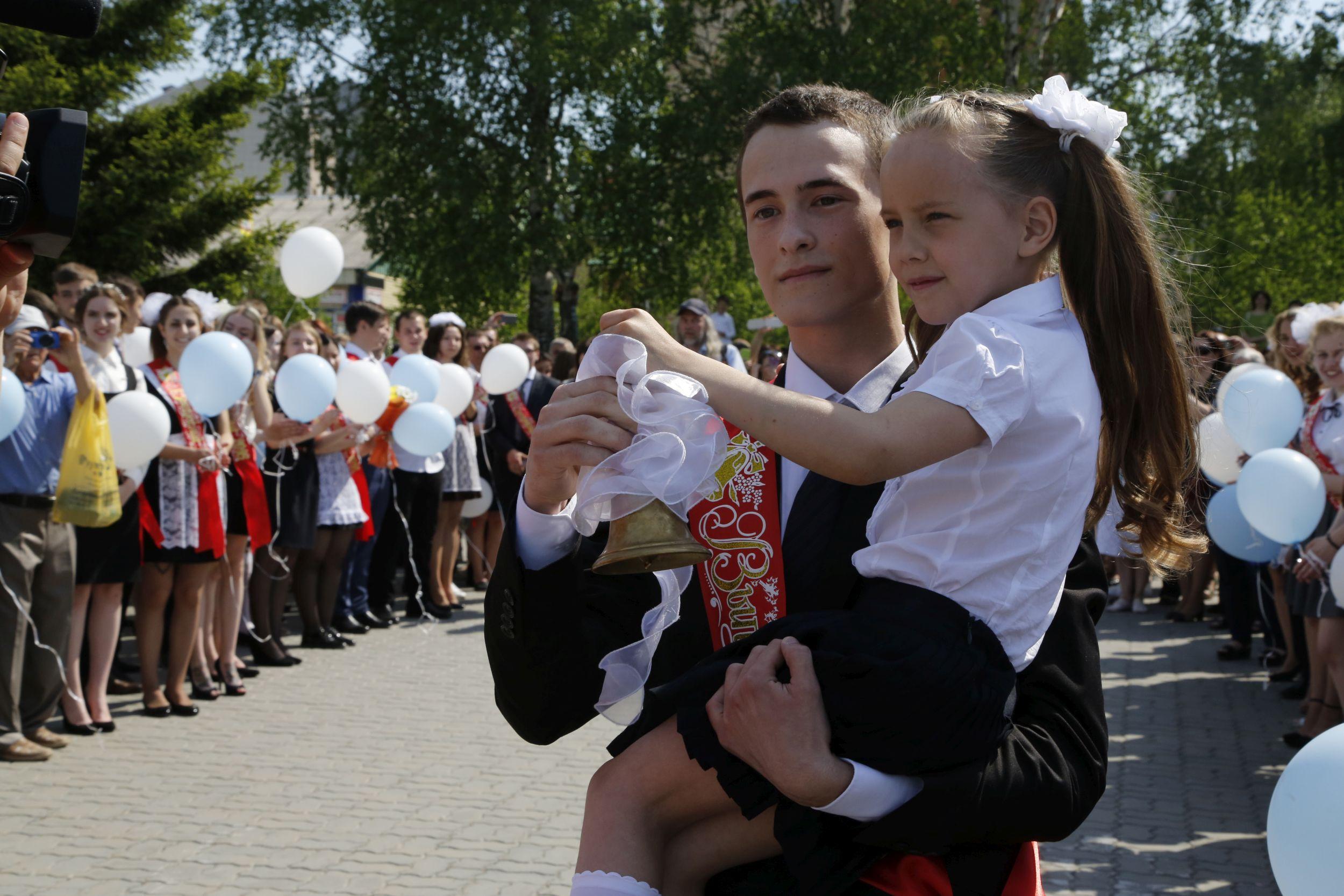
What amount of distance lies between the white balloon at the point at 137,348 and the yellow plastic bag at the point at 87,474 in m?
1.67

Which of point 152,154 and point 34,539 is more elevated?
point 152,154

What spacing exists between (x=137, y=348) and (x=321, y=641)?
9.01 feet

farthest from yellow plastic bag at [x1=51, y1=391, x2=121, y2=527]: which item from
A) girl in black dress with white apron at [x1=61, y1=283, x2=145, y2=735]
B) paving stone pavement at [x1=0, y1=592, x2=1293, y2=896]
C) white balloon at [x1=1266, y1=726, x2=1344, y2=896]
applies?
white balloon at [x1=1266, y1=726, x2=1344, y2=896]

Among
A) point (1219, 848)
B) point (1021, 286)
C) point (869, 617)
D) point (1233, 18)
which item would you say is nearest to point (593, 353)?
point (869, 617)

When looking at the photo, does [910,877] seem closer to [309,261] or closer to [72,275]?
[72,275]

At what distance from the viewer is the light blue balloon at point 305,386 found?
Answer: 25.6 feet

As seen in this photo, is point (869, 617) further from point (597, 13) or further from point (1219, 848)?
point (597, 13)

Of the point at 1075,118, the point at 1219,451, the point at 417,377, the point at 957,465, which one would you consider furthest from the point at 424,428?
the point at 957,465

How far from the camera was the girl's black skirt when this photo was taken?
5.38 feet

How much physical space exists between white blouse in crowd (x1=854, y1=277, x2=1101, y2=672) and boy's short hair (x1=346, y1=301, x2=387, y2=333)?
8.21m

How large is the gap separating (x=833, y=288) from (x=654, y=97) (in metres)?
23.1

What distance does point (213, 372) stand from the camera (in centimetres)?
684

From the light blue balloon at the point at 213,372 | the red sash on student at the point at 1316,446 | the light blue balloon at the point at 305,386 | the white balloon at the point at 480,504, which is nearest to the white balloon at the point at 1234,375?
the red sash on student at the point at 1316,446

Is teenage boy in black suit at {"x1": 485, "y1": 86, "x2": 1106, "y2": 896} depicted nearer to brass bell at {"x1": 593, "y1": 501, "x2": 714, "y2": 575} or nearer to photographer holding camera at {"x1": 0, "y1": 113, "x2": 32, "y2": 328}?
brass bell at {"x1": 593, "y1": 501, "x2": 714, "y2": 575}
